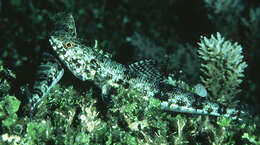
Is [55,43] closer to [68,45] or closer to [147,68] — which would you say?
[68,45]

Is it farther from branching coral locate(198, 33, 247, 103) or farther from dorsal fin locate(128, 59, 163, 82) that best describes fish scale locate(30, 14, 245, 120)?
branching coral locate(198, 33, 247, 103)

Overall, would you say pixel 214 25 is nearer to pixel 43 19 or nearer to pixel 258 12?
pixel 258 12

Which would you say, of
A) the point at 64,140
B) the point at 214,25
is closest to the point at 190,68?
the point at 214,25

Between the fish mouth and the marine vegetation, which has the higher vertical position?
the fish mouth

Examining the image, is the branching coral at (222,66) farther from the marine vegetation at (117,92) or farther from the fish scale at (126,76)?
the fish scale at (126,76)

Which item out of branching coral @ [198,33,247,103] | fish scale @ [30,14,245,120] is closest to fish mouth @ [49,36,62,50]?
fish scale @ [30,14,245,120]

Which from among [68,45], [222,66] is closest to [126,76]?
[68,45]

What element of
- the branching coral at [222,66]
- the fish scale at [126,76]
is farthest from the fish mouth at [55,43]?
the branching coral at [222,66]

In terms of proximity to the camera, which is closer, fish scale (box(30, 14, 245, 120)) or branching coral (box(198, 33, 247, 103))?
fish scale (box(30, 14, 245, 120))
